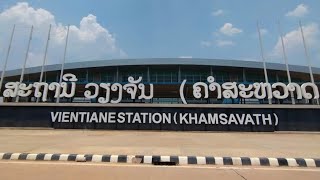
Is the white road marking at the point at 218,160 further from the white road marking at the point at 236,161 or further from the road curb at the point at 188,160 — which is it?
the white road marking at the point at 236,161

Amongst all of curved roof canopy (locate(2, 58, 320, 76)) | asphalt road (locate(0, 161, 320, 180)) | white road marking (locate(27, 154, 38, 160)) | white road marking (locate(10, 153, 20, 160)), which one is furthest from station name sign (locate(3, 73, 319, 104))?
curved roof canopy (locate(2, 58, 320, 76))

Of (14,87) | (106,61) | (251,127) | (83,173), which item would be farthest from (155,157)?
(106,61)

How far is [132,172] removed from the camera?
311 inches

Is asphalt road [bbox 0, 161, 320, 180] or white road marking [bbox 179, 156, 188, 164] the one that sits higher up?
white road marking [bbox 179, 156, 188, 164]

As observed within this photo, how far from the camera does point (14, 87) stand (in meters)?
25.6

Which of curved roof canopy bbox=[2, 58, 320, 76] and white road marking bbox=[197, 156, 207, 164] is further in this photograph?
curved roof canopy bbox=[2, 58, 320, 76]

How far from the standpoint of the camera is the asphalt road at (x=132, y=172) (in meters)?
7.36

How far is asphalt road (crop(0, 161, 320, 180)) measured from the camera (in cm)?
736

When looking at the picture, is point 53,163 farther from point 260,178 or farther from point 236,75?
point 236,75

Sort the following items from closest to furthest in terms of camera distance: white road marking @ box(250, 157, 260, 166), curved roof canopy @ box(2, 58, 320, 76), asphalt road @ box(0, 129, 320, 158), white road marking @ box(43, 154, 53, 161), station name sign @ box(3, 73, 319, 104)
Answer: white road marking @ box(250, 157, 260, 166) → white road marking @ box(43, 154, 53, 161) → asphalt road @ box(0, 129, 320, 158) → station name sign @ box(3, 73, 319, 104) → curved roof canopy @ box(2, 58, 320, 76)

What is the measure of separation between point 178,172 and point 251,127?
1735 cm

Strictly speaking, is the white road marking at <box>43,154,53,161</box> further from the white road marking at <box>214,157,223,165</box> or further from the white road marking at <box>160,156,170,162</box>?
the white road marking at <box>214,157,223,165</box>

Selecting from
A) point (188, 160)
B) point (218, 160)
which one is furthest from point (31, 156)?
point (218, 160)

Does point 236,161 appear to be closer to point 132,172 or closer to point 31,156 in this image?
point 132,172
